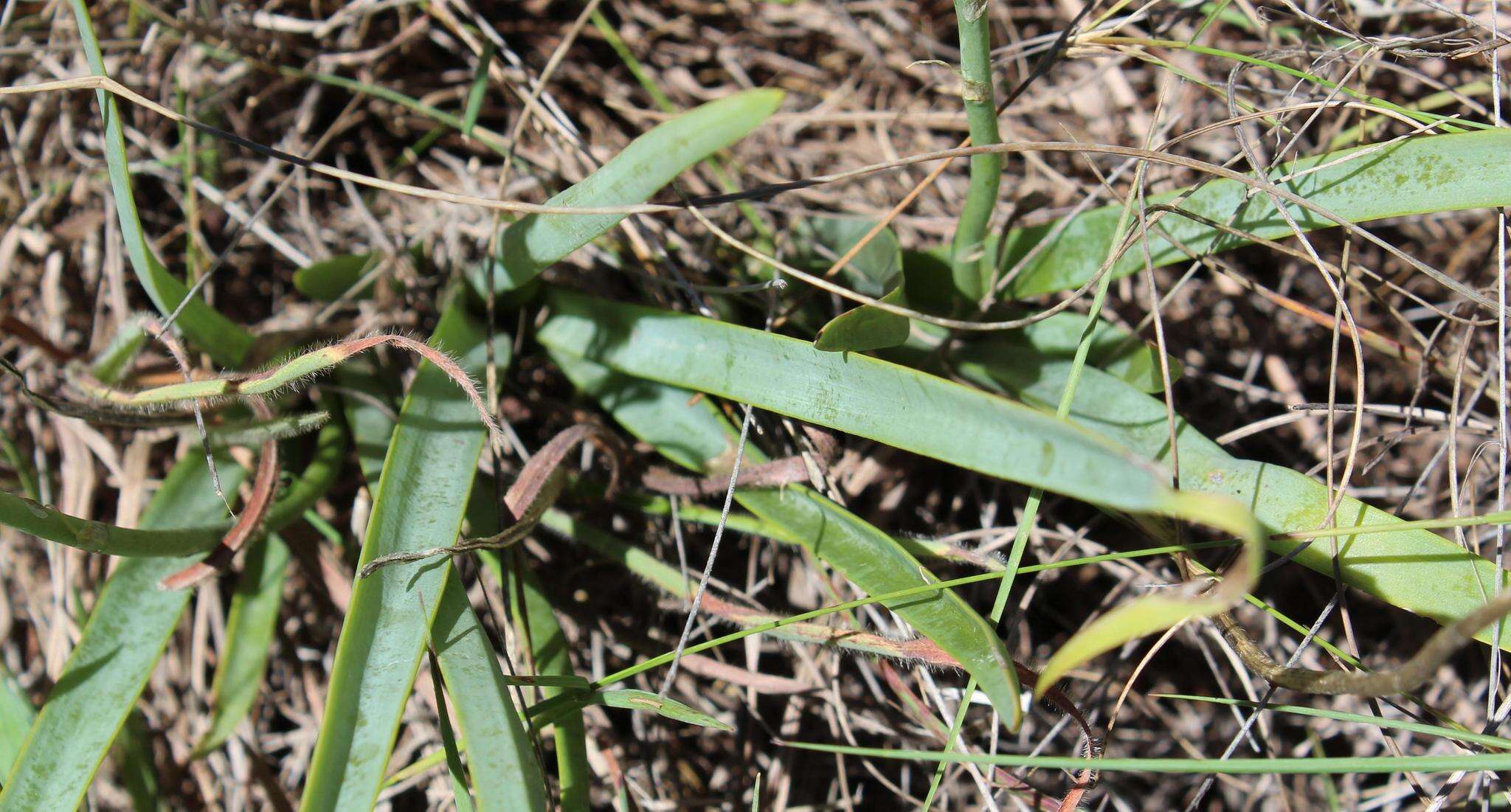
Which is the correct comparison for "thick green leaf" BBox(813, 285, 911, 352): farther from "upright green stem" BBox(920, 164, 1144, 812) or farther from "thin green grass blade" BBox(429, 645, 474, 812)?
"thin green grass blade" BBox(429, 645, 474, 812)

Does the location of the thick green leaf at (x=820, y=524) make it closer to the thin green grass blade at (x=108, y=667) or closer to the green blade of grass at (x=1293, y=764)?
the green blade of grass at (x=1293, y=764)

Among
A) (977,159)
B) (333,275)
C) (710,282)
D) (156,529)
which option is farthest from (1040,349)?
(156,529)

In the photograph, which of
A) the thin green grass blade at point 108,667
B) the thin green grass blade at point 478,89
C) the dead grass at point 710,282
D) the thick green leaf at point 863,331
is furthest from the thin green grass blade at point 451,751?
the thin green grass blade at point 478,89

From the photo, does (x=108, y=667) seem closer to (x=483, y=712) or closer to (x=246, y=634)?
(x=246, y=634)

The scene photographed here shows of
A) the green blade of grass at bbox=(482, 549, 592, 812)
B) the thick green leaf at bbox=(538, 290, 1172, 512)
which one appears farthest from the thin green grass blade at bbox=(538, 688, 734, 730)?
the thick green leaf at bbox=(538, 290, 1172, 512)

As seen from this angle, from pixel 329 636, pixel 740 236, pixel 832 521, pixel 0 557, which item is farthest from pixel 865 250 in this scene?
pixel 0 557
